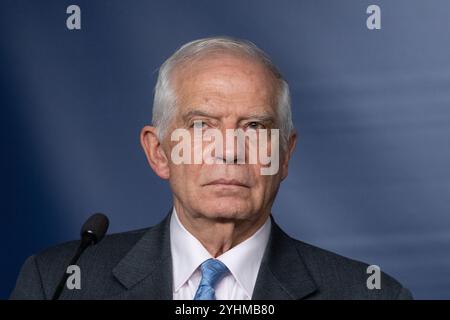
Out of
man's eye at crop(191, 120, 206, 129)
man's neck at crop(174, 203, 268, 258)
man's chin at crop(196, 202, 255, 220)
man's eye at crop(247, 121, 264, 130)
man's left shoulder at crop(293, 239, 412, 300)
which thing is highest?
man's eye at crop(191, 120, 206, 129)

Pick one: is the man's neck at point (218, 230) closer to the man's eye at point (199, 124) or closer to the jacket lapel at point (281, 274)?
the jacket lapel at point (281, 274)

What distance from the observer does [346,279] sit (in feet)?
8.84

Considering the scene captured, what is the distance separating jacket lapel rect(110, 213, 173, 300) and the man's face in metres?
0.14

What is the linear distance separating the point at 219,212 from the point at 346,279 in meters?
0.37

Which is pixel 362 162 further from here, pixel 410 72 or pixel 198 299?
pixel 198 299

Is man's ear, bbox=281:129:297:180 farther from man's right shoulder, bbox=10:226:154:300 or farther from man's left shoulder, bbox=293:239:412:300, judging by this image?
man's right shoulder, bbox=10:226:154:300

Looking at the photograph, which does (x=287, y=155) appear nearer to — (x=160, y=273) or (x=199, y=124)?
(x=199, y=124)

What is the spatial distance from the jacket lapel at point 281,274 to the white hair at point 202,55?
252 mm

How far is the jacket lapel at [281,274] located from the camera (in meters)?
2.61

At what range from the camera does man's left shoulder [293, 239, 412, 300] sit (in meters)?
2.65

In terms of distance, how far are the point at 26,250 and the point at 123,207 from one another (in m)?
0.34

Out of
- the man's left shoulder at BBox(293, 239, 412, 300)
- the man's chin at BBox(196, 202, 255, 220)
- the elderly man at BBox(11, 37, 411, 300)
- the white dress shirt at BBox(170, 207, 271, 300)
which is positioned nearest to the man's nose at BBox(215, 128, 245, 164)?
the elderly man at BBox(11, 37, 411, 300)

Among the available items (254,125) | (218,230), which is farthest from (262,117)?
(218,230)

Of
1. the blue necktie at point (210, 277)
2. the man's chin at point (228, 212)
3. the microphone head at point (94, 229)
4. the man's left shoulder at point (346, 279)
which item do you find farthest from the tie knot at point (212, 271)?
the microphone head at point (94, 229)
